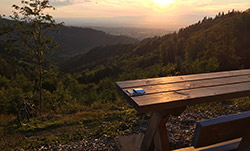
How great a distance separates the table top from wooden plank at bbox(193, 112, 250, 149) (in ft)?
1.74

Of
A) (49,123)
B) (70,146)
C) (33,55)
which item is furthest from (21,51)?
(70,146)

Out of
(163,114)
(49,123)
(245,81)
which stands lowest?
(49,123)

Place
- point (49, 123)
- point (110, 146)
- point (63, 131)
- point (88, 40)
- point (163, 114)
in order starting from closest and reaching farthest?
point (163, 114)
point (110, 146)
point (63, 131)
point (49, 123)
point (88, 40)

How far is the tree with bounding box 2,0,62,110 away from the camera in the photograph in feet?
18.5

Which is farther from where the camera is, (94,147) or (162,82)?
(94,147)

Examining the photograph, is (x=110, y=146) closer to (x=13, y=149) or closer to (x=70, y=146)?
(x=70, y=146)

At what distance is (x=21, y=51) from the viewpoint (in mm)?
5750

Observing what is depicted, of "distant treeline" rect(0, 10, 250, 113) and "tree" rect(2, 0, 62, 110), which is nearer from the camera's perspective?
"tree" rect(2, 0, 62, 110)

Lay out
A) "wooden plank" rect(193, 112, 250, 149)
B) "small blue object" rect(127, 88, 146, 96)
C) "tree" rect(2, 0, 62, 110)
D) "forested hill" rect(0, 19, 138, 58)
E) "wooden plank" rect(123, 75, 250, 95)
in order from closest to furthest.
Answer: "wooden plank" rect(193, 112, 250, 149) < "small blue object" rect(127, 88, 146, 96) < "wooden plank" rect(123, 75, 250, 95) < "tree" rect(2, 0, 62, 110) < "forested hill" rect(0, 19, 138, 58)

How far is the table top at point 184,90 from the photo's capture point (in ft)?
5.65

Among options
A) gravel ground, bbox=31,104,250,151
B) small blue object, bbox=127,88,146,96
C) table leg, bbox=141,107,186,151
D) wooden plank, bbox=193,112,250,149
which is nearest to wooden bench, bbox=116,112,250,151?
wooden plank, bbox=193,112,250,149

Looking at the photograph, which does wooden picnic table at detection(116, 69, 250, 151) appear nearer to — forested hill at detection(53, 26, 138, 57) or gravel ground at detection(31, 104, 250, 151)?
gravel ground at detection(31, 104, 250, 151)

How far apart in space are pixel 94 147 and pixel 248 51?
10.9 metres

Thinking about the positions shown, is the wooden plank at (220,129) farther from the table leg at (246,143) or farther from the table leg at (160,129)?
the table leg at (160,129)
